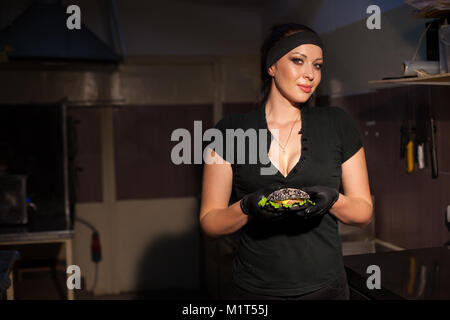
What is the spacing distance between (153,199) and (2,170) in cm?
112

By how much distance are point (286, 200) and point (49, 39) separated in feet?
7.81

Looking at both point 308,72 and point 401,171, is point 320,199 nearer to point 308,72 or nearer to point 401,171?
point 308,72

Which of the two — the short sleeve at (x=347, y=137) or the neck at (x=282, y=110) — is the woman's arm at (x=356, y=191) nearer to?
the short sleeve at (x=347, y=137)

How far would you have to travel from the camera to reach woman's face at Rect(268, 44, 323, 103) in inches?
49.8

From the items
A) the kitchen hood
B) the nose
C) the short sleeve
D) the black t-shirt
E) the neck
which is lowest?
the black t-shirt

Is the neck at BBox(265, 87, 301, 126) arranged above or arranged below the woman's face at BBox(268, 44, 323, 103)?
below

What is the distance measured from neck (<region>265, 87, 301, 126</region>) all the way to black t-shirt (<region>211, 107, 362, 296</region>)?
6 centimetres

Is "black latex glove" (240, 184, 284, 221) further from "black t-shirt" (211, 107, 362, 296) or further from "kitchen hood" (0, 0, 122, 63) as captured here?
"kitchen hood" (0, 0, 122, 63)

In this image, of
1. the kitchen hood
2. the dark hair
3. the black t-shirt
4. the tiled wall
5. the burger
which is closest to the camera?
the burger

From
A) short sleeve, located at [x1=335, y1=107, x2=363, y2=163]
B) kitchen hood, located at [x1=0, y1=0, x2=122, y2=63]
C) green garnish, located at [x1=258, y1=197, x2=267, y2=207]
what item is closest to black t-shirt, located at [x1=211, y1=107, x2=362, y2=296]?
short sleeve, located at [x1=335, y1=107, x2=363, y2=163]

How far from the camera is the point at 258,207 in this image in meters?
1.13

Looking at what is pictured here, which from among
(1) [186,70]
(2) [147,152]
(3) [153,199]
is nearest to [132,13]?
(1) [186,70]

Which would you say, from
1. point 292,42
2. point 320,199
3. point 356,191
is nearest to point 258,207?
point 320,199

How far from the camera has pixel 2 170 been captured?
3.04 meters
